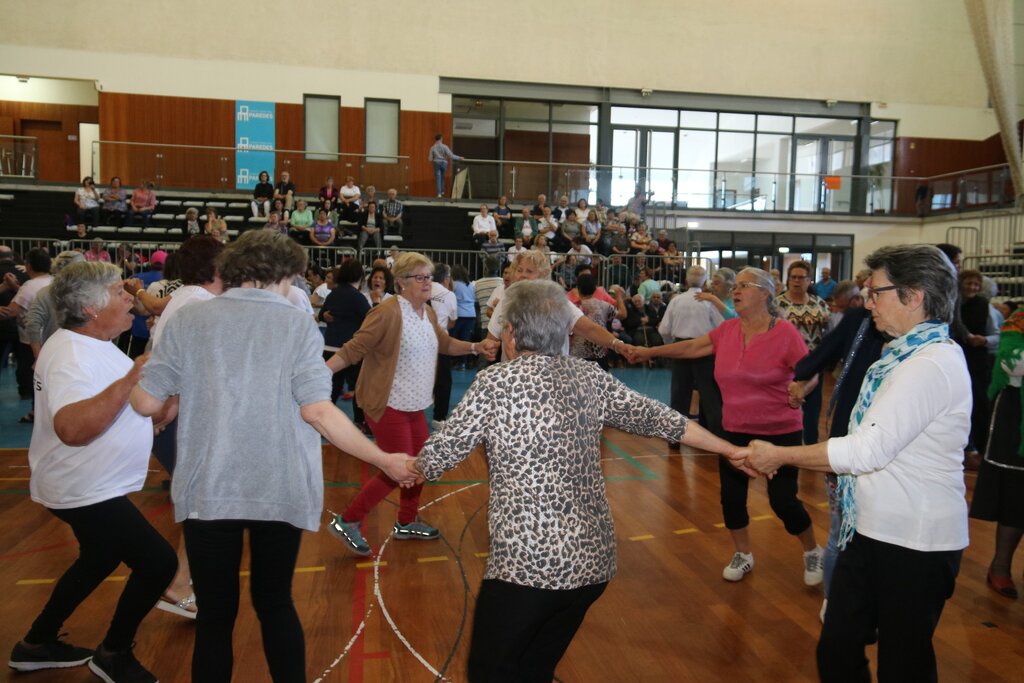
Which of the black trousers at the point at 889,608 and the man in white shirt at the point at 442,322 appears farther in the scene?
the man in white shirt at the point at 442,322

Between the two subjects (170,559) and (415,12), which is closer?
(170,559)

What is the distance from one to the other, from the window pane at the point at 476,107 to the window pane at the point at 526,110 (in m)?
0.28

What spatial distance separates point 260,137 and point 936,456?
20.1 metres

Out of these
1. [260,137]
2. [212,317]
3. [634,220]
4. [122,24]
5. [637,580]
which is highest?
[122,24]

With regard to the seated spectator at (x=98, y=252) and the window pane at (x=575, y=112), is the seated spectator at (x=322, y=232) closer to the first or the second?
the seated spectator at (x=98, y=252)

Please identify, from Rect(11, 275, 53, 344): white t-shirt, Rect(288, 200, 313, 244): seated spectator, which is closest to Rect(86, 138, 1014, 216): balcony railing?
Rect(288, 200, 313, 244): seated spectator

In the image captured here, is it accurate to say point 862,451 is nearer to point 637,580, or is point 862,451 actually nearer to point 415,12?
point 637,580

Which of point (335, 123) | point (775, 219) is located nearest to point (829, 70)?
point (775, 219)

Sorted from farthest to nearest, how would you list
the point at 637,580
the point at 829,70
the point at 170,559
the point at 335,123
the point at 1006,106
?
the point at 829,70, the point at 335,123, the point at 1006,106, the point at 637,580, the point at 170,559

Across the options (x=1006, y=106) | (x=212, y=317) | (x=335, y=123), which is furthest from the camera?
(x=335, y=123)

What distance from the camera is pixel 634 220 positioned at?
17.2 meters

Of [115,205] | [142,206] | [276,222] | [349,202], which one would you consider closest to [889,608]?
[276,222]

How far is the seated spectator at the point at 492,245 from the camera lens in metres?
15.4

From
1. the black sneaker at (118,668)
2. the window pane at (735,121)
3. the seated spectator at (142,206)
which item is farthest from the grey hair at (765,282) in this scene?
the window pane at (735,121)
